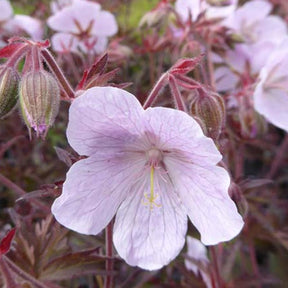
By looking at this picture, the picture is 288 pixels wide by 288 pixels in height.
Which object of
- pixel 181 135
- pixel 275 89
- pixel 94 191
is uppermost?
pixel 181 135

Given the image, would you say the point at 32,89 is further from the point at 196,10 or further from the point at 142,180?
the point at 196,10

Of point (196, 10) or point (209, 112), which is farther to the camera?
point (196, 10)

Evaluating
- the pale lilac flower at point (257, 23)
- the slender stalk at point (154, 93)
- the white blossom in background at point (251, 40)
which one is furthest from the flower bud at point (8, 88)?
the pale lilac flower at point (257, 23)

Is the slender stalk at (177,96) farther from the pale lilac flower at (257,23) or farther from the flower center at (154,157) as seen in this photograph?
the pale lilac flower at (257,23)

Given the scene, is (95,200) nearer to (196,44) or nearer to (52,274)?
A: (52,274)

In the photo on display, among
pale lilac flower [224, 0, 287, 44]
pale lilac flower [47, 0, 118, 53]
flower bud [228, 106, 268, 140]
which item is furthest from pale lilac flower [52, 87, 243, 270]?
pale lilac flower [224, 0, 287, 44]

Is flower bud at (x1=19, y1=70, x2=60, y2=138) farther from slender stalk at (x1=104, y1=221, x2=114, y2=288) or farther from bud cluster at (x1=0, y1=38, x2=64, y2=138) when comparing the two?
slender stalk at (x1=104, y1=221, x2=114, y2=288)

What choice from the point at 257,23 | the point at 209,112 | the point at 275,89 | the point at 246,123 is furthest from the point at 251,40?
the point at 209,112
